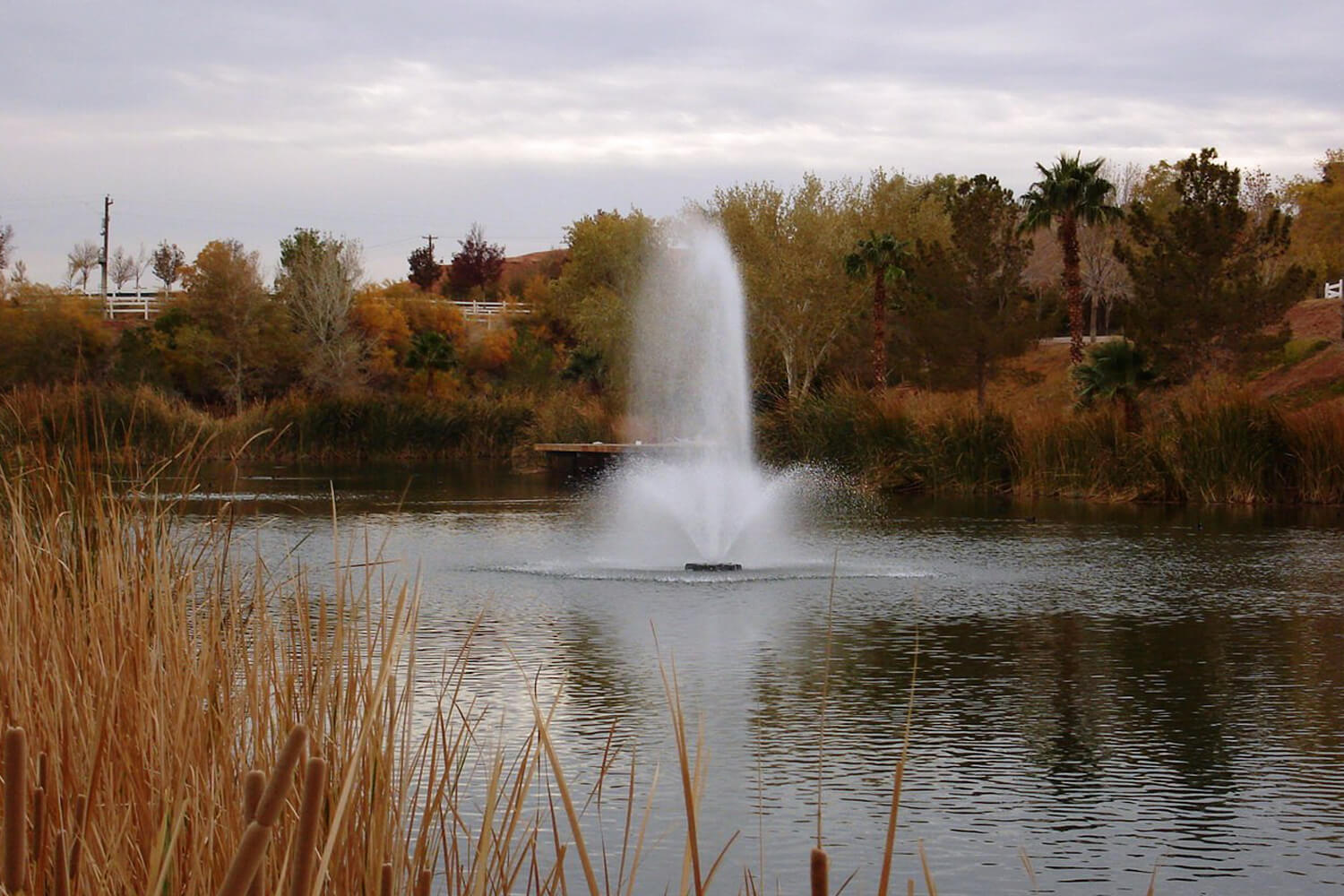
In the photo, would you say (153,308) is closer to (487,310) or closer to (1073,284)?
(487,310)

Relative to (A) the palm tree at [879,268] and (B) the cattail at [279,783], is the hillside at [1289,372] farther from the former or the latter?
(B) the cattail at [279,783]

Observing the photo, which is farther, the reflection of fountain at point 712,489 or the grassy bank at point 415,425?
the grassy bank at point 415,425

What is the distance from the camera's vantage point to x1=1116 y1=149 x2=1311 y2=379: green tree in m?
34.8

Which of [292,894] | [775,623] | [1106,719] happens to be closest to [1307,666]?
[1106,719]

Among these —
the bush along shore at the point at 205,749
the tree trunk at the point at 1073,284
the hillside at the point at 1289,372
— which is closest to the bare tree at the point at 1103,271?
the hillside at the point at 1289,372

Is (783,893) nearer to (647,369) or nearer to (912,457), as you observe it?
(912,457)

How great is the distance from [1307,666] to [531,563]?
8.98m

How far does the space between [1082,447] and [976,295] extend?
17276 mm

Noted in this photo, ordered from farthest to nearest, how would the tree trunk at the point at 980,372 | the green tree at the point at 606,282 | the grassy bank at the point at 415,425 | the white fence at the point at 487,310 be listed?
the white fence at the point at 487,310 < the green tree at the point at 606,282 < the tree trunk at the point at 980,372 < the grassy bank at the point at 415,425

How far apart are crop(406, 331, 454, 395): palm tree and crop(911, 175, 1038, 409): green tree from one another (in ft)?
68.9

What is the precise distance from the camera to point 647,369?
5522 cm

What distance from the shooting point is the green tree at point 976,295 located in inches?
1770

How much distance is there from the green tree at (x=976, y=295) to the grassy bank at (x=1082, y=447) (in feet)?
33.7

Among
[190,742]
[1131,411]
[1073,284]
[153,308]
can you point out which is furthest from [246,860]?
[153,308]
